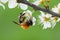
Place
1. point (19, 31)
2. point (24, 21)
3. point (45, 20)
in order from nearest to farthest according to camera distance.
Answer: point (24, 21) → point (45, 20) → point (19, 31)

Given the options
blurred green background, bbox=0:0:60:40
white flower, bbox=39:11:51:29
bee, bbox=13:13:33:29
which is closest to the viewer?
bee, bbox=13:13:33:29

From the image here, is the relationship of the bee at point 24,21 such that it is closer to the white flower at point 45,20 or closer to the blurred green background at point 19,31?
the white flower at point 45,20

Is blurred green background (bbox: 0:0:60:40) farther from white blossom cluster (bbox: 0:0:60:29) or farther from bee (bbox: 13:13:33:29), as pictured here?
bee (bbox: 13:13:33:29)

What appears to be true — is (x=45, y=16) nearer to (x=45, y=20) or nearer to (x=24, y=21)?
(x=45, y=20)

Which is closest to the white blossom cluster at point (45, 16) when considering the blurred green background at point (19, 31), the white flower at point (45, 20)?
the white flower at point (45, 20)

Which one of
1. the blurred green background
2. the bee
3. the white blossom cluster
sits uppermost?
the blurred green background

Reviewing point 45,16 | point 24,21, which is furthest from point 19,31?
point 24,21

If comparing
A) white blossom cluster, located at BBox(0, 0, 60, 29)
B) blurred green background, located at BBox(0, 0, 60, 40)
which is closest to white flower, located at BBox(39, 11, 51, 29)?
white blossom cluster, located at BBox(0, 0, 60, 29)

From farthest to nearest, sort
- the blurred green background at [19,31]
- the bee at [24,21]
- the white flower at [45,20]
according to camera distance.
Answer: the blurred green background at [19,31] < the white flower at [45,20] < the bee at [24,21]

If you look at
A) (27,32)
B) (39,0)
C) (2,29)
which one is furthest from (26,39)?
(39,0)

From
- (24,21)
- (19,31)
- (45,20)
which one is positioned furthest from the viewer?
(19,31)

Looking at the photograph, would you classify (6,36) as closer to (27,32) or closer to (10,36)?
(10,36)
